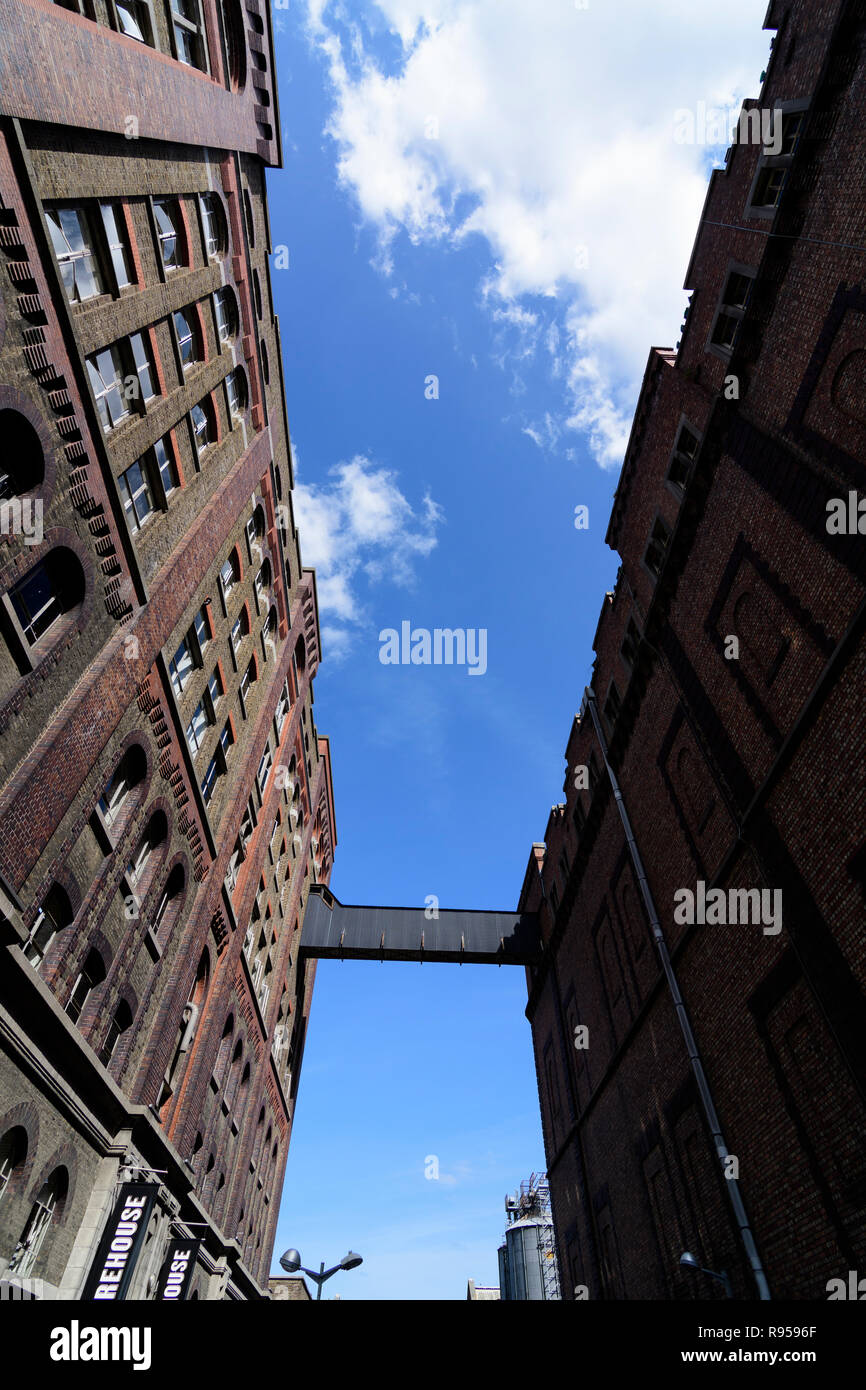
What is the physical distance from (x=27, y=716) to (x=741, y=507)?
15.1 meters

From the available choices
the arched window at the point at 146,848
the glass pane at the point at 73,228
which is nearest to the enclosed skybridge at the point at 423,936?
the arched window at the point at 146,848

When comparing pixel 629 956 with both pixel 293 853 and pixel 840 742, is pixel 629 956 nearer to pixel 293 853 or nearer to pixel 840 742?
pixel 840 742

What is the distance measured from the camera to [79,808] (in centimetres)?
1334

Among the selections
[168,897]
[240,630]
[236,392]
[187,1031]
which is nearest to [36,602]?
[168,897]

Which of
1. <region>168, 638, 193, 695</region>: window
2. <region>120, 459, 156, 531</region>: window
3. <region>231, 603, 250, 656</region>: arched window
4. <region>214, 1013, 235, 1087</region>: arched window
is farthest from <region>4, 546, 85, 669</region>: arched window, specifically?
<region>214, 1013, 235, 1087</region>: arched window

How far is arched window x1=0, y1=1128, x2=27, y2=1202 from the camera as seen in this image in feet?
37.0

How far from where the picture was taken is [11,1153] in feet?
38.0

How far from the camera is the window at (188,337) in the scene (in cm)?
1902

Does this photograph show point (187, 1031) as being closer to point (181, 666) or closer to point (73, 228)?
point (181, 666)

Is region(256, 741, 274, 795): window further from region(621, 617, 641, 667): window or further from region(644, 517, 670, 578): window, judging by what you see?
region(644, 517, 670, 578): window

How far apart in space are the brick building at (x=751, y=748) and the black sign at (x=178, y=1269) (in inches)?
469

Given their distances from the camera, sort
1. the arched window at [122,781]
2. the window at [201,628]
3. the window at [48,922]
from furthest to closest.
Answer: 1. the window at [201,628]
2. the arched window at [122,781]
3. the window at [48,922]

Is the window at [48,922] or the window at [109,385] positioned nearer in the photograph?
the window at [48,922]

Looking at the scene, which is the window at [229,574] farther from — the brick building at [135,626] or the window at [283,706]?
the window at [283,706]
